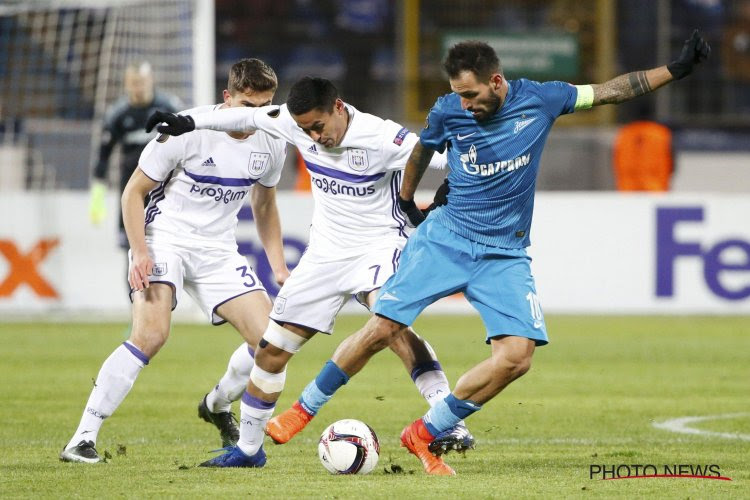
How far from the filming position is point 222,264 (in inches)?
279

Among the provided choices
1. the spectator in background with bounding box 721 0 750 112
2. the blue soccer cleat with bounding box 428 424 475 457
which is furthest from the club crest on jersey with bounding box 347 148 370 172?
the spectator in background with bounding box 721 0 750 112

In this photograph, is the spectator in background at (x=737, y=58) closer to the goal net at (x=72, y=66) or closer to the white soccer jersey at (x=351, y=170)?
the goal net at (x=72, y=66)

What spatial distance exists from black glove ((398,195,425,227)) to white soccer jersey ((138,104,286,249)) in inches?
29.7

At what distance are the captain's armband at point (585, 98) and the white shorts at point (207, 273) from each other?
193cm

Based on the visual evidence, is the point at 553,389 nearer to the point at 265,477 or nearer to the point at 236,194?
the point at 236,194

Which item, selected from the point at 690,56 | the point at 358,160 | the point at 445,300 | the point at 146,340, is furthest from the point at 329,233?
the point at 445,300

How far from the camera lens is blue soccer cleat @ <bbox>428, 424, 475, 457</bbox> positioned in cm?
612

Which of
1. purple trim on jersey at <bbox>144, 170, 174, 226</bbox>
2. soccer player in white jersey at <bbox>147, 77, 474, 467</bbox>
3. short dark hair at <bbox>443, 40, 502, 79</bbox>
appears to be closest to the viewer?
short dark hair at <bbox>443, 40, 502, 79</bbox>

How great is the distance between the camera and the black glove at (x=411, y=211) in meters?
6.58

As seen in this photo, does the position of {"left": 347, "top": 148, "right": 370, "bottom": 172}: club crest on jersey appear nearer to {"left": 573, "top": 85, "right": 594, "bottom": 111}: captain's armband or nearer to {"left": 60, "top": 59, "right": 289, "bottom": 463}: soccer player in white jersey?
{"left": 60, "top": 59, "right": 289, "bottom": 463}: soccer player in white jersey

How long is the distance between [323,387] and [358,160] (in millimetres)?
1108

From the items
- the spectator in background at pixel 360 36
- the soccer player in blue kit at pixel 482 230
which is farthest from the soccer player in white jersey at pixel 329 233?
the spectator in background at pixel 360 36

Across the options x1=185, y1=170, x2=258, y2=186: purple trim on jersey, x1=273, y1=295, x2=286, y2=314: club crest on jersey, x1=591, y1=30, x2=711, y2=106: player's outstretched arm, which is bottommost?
x1=273, y1=295, x2=286, y2=314: club crest on jersey

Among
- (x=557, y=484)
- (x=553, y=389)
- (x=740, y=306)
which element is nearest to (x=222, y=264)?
(x=557, y=484)
